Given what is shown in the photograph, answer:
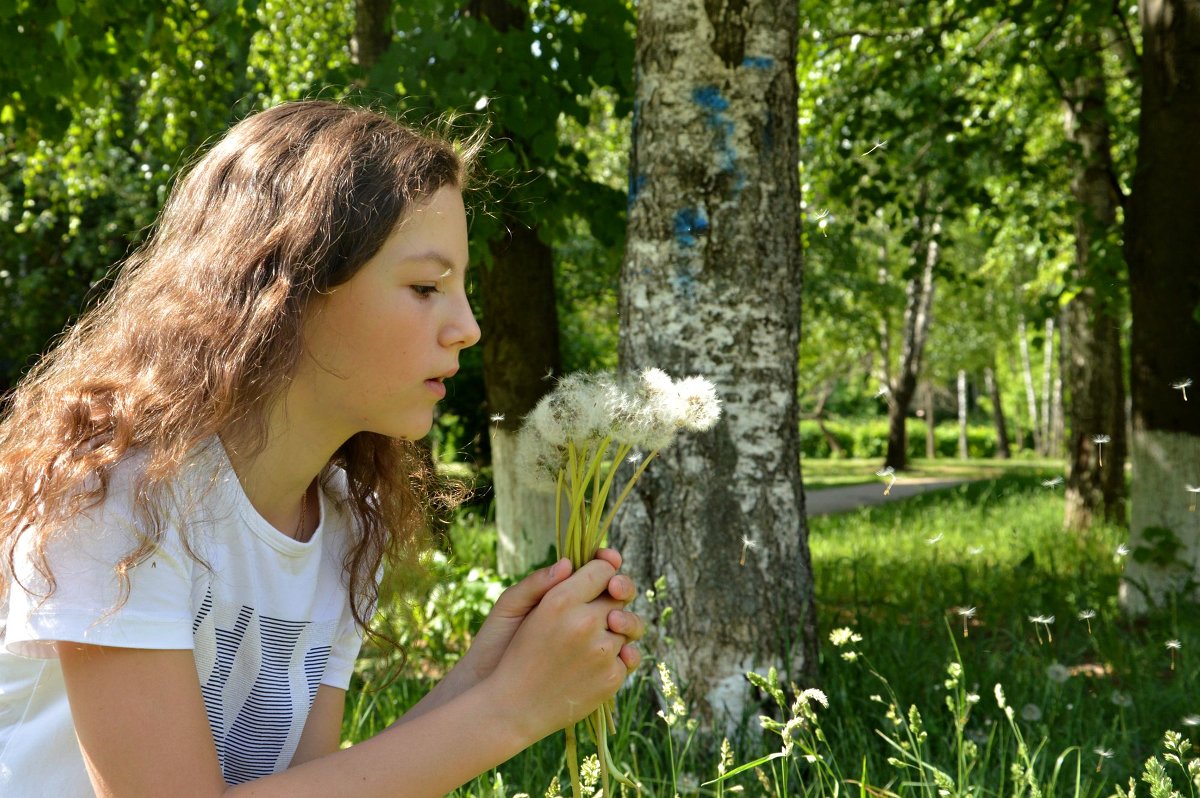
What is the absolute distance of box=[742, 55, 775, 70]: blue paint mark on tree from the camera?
9.58ft

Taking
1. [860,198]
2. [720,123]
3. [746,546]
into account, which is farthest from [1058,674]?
[860,198]

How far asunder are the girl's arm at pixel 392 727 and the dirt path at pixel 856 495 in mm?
10769

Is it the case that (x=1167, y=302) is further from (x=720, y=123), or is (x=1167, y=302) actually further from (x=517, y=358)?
(x=517, y=358)

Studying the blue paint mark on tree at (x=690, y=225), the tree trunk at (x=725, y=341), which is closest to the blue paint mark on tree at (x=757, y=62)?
the tree trunk at (x=725, y=341)

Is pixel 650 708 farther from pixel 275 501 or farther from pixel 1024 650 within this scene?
pixel 275 501

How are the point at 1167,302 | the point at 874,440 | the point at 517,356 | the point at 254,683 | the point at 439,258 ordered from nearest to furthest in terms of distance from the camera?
the point at 439,258 < the point at 254,683 < the point at 1167,302 < the point at 517,356 < the point at 874,440

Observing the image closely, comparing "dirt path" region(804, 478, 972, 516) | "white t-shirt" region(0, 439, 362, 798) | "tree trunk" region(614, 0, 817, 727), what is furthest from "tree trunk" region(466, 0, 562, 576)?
"dirt path" region(804, 478, 972, 516)

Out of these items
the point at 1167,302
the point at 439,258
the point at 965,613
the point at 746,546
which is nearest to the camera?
the point at 439,258

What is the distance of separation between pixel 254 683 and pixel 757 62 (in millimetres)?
2155

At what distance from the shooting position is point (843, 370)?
3058 centimetres

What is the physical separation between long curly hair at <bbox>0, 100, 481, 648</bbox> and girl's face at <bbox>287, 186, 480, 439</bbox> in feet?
0.10

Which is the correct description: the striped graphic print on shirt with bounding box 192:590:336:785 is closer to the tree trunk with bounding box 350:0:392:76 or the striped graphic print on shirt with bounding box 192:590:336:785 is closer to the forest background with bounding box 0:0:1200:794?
the forest background with bounding box 0:0:1200:794

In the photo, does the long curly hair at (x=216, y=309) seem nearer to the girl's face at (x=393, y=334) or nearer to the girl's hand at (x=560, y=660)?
the girl's face at (x=393, y=334)

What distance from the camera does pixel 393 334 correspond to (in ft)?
4.67
